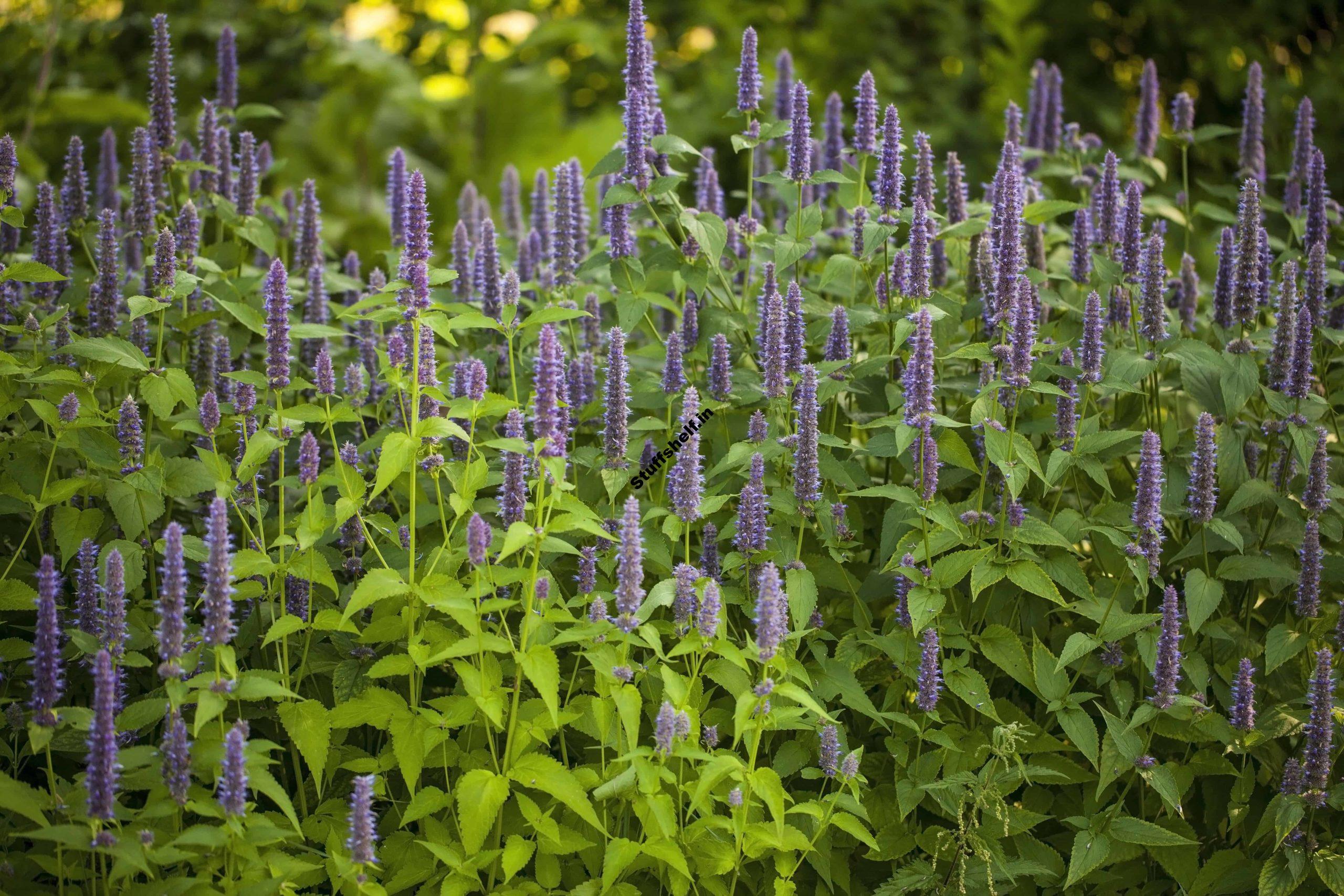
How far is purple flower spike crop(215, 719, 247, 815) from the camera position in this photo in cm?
252

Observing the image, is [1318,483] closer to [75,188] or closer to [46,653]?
[46,653]

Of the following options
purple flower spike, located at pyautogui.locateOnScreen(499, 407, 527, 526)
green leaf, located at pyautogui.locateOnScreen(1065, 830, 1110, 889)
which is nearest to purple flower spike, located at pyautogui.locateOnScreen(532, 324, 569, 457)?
purple flower spike, located at pyautogui.locateOnScreen(499, 407, 527, 526)

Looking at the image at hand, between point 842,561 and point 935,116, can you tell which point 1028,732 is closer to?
point 842,561

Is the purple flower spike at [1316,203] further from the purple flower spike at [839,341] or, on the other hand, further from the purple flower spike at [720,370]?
the purple flower spike at [720,370]

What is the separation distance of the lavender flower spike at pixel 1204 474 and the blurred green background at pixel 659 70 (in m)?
5.75

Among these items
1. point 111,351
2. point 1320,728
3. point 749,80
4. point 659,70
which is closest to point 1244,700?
point 1320,728

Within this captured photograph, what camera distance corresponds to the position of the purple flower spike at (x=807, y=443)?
9.98 feet

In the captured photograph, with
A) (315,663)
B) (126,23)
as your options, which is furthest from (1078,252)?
(126,23)

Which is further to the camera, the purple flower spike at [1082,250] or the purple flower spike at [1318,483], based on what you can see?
the purple flower spike at [1082,250]

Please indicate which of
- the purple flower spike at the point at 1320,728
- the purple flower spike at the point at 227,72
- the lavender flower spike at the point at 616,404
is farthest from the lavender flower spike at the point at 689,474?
the purple flower spike at the point at 227,72

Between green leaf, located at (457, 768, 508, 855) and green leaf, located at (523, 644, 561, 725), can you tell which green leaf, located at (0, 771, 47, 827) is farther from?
green leaf, located at (523, 644, 561, 725)

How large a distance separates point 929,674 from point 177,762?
1.69 metres

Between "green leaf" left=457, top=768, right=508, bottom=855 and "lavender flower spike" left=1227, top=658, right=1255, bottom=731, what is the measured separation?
180cm

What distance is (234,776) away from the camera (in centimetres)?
253
